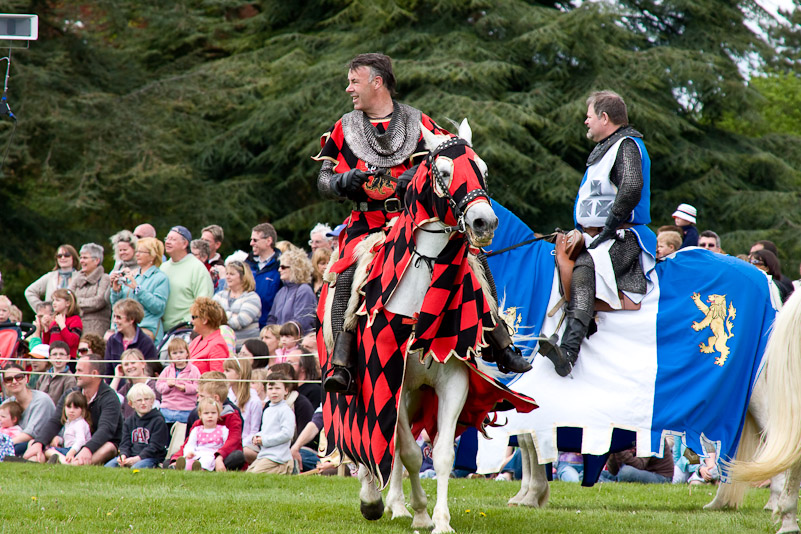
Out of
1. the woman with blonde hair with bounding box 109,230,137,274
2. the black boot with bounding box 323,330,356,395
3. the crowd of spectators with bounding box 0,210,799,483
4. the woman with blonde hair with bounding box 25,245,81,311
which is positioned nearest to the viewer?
the black boot with bounding box 323,330,356,395

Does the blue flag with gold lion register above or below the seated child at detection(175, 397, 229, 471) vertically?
above

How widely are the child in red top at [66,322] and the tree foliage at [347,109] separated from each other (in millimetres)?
10032

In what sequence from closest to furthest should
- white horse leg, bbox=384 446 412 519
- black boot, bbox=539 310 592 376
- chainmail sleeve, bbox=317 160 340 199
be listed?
chainmail sleeve, bbox=317 160 340 199, white horse leg, bbox=384 446 412 519, black boot, bbox=539 310 592 376

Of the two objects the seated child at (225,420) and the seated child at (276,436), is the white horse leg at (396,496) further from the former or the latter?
the seated child at (225,420)

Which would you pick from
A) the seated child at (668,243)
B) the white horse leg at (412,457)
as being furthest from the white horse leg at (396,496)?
the seated child at (668,243)

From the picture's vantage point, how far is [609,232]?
26.9 feet

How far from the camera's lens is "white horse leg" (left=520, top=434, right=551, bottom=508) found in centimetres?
862

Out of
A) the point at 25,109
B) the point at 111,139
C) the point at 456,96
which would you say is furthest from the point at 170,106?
the point at 456,96

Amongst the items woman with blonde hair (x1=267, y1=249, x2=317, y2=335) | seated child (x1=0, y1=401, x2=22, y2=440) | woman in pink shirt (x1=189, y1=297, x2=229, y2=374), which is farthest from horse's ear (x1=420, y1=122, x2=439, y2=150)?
seated child (x1=0, y1=401, x2=22, y2=440)

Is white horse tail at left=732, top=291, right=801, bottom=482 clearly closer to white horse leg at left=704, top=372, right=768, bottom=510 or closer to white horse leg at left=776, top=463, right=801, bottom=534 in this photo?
white horse leg at left=776, top=463, right=801, bottom=534

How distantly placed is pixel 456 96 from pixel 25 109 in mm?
9509

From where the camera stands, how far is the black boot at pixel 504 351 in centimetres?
688

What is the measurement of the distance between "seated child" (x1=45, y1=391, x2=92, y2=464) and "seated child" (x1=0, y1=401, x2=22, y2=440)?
1.55ft

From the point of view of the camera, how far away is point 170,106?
25.0m
